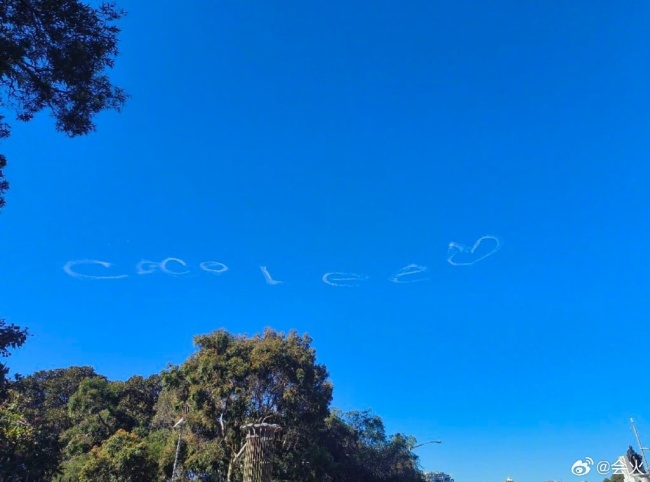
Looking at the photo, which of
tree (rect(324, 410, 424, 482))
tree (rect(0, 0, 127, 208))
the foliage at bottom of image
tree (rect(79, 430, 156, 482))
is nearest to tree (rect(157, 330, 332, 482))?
the foliage at bottom of image

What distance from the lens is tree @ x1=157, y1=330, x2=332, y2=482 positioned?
23.8m

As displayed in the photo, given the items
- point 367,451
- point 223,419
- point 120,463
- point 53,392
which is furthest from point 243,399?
point 53,392

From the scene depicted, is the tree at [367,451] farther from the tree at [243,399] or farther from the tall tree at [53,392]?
the tall tree at [53,392]

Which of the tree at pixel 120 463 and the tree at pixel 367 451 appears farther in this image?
the tree at pixel 367 451

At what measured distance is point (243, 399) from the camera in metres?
24.2

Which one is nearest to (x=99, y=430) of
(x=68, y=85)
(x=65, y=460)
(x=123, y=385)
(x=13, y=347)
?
(x=65, y=460)

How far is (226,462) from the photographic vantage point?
23.8 metres

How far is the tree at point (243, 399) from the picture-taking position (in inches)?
938

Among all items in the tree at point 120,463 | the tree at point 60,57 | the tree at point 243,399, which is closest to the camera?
the tree at point 60,57

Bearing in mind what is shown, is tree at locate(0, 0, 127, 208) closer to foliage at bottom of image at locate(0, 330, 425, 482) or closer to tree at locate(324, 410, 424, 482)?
foliage at bottom of image at locate(0, 330, 425, 482)

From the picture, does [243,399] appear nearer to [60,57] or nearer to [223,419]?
[223,419]

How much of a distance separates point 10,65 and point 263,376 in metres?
21.6

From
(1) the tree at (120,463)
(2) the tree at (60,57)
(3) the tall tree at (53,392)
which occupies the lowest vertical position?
(1) the tree at (120,463)

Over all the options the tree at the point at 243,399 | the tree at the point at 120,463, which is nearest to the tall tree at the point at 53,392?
the tree at the point at 120,463
